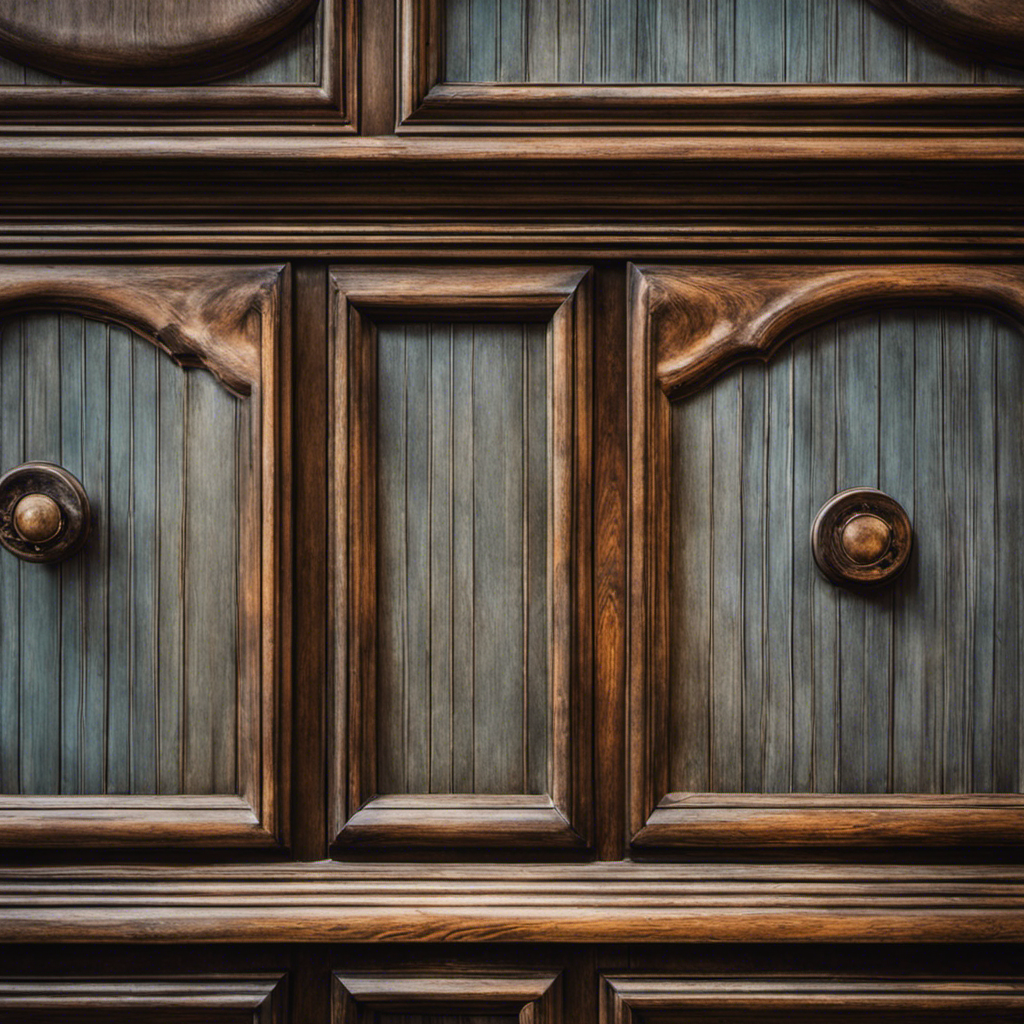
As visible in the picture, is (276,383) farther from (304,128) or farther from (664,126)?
(664,126)

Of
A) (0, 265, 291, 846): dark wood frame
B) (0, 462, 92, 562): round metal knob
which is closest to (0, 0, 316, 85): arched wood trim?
(0, 265, 291, 846): dark wood frame

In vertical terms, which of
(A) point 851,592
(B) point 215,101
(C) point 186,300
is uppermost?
(B) point 215,101

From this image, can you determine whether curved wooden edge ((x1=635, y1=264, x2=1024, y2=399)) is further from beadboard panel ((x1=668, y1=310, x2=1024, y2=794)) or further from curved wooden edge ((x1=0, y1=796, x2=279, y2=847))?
curved wooden edge ((x1=0, y1=796, x2=279, y2=847))

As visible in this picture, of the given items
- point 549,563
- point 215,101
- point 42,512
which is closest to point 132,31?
point 215,101

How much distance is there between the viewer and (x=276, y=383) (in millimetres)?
412

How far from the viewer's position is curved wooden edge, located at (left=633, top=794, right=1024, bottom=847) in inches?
16.1

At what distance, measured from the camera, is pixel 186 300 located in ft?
1.36

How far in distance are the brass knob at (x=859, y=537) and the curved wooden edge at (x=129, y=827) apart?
341 millimetres

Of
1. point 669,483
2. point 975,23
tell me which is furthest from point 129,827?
point 975,23

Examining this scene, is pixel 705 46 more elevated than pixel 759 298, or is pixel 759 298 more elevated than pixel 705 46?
pixel 705 46

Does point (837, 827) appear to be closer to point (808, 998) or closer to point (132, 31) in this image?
point (808, 998)

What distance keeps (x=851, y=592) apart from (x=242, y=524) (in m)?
0.34

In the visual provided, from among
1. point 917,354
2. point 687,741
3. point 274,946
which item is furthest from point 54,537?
point 917,354

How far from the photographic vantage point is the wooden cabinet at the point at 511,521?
40 centimetres
